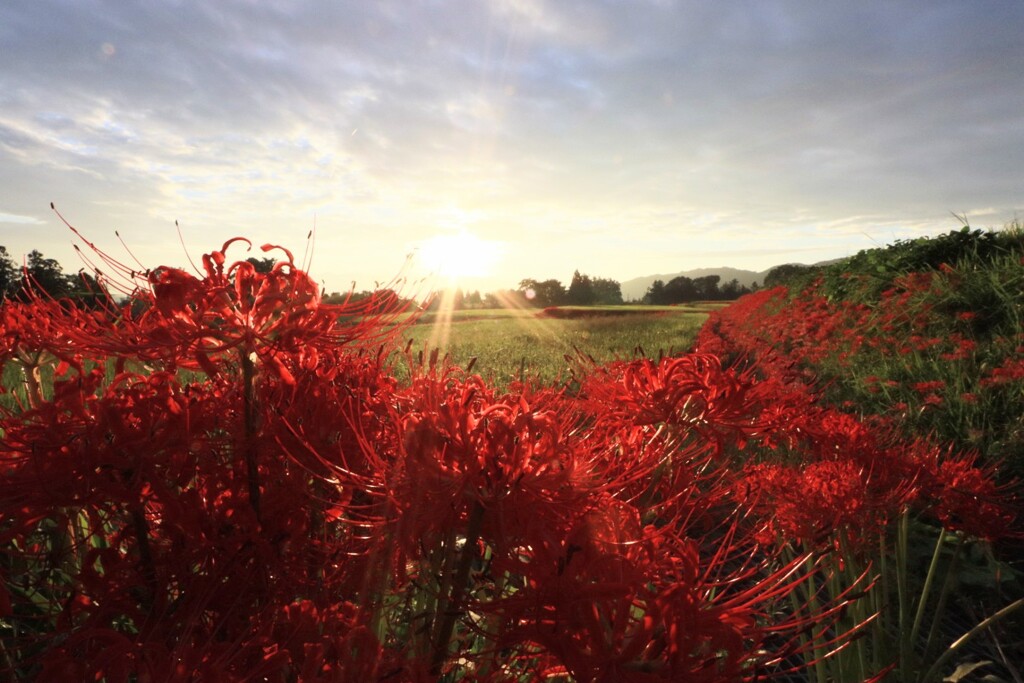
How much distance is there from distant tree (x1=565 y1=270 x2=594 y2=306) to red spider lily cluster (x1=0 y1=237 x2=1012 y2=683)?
55.9m

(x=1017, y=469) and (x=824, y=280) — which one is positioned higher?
(x=824, y=280)

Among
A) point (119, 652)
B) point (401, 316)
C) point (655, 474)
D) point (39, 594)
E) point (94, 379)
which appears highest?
point (401, 316)

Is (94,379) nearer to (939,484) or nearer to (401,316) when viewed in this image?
(401,316)

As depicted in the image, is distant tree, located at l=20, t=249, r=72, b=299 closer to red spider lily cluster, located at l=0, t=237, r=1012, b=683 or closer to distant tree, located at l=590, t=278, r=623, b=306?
red spider lily cluster, located at l=0, t=237, r=1012, b=683

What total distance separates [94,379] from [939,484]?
11.4 feet

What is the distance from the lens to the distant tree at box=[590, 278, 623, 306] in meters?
68.7

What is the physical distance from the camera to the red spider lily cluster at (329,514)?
49.0 inches

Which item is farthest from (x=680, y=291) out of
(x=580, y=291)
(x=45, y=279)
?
(x=45, y=279)

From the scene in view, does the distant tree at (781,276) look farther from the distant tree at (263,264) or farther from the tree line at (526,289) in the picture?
the distant tree at (263,264)

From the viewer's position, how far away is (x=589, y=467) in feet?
4.81

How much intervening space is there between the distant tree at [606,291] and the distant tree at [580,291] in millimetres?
3077

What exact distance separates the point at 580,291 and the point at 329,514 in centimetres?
6028

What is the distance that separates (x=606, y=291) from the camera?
7394 cm

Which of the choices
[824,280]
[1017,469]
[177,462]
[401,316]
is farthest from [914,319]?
[177,462]
